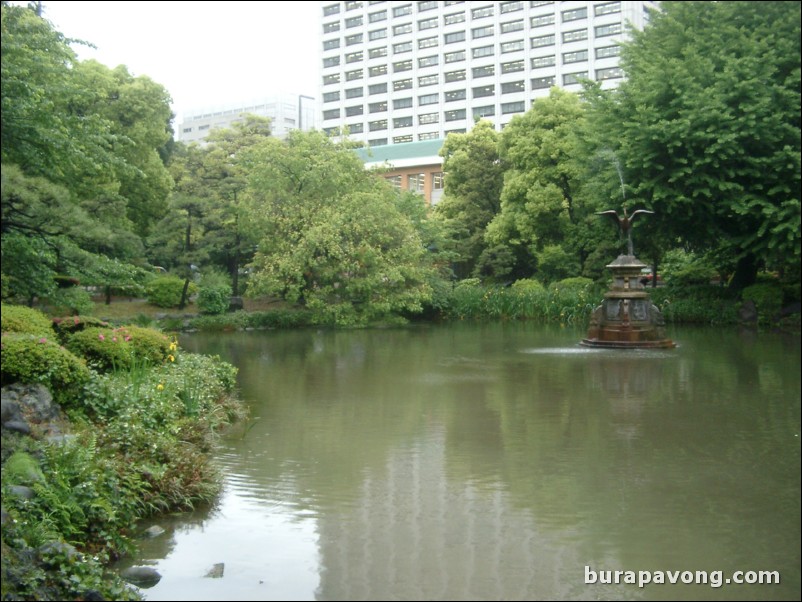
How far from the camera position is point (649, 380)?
12094 mm

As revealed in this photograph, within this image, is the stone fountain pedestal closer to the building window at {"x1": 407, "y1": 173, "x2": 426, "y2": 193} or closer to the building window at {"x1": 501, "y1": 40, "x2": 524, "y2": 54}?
the building window at {"x1": 407, "y1": 173, "x2": 426, "y2": 193}

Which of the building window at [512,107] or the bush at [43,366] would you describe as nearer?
the bush at [43,366]

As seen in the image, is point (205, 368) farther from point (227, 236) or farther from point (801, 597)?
point (227, 236)

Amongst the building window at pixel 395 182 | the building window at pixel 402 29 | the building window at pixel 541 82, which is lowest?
the building window at pixel 395 182

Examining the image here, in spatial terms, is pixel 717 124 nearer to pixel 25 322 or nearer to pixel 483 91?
pixel 25 322

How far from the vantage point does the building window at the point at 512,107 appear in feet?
213

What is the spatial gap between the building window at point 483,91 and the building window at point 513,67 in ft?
5.86

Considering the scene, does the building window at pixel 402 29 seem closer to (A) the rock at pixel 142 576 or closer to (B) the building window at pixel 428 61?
(B) the building window at pixel 428 61

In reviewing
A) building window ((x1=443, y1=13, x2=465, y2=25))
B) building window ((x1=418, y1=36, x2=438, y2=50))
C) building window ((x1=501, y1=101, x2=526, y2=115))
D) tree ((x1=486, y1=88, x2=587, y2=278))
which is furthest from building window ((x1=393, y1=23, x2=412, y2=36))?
tree ((x1=486, y1=88, x2=587, y2=278))

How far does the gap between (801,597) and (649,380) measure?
805cm

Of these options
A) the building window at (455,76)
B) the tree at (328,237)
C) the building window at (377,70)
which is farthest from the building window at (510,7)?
the tree at (328,237)

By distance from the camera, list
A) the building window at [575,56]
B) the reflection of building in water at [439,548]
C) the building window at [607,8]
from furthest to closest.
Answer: the building window at [575,56]
the building window at [607,8]
the reflection of building in water at [439,548]

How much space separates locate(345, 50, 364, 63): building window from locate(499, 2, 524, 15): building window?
51.1ft

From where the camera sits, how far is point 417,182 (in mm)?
52031
